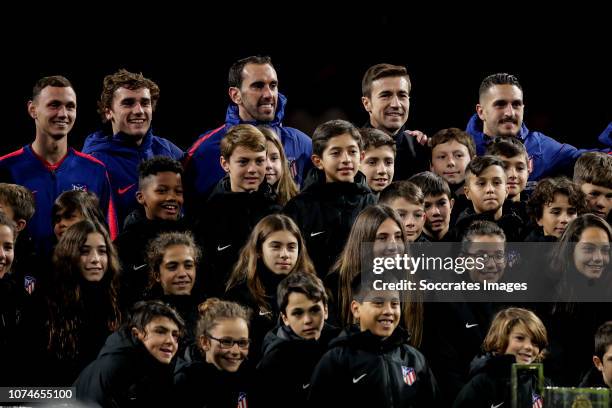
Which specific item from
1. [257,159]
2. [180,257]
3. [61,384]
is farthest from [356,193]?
[61,384]

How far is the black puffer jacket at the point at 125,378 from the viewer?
5.86 metres

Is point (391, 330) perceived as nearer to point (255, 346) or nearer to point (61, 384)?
point (255, 346)

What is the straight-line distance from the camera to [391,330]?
5922 millimetres

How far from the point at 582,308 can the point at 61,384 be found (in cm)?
257

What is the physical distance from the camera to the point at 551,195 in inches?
276

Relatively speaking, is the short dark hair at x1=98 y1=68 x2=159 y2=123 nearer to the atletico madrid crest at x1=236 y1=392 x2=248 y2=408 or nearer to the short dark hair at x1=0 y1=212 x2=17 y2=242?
the short dark hair at x1=0 y1=212 x2=17 y2=242

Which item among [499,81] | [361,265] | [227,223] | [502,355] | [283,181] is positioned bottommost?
[502,355]

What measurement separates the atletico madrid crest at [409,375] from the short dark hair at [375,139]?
1770mm

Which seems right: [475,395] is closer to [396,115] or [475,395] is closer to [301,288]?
[301,288]

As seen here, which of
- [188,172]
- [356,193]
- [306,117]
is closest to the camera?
[356,193]

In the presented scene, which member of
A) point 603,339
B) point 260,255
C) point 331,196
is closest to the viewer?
point 603,339

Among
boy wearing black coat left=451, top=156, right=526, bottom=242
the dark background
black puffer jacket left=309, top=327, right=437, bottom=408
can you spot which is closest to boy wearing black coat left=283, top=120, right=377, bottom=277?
boy wearing black coat left=451, top=156, right=526, bottom=242

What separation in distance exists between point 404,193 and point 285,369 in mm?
1343

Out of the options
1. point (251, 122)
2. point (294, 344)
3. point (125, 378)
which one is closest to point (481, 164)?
point (251, 122)
